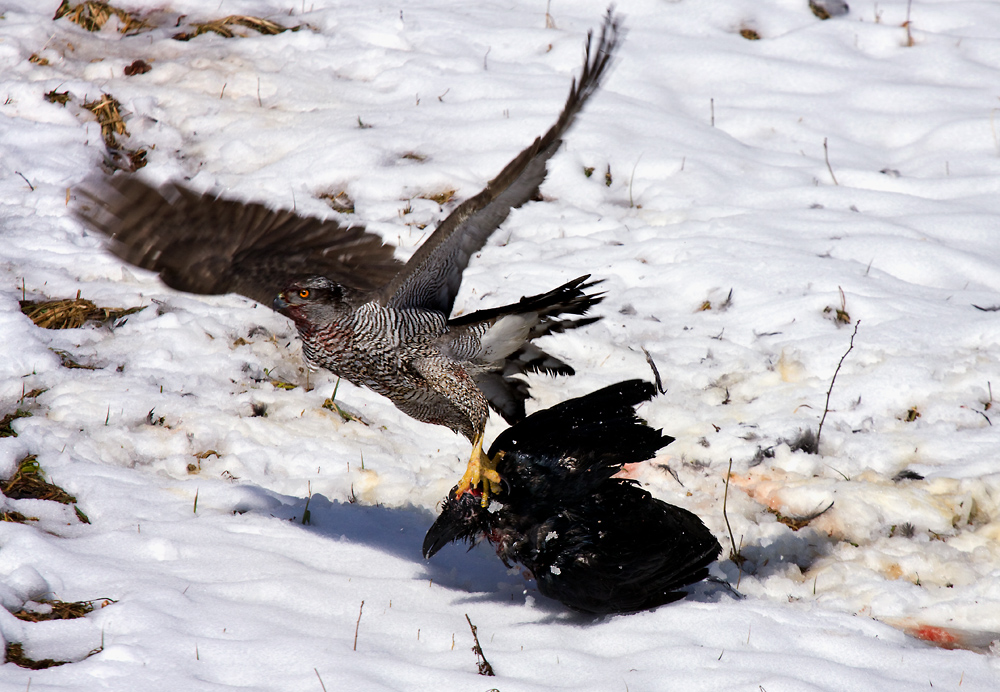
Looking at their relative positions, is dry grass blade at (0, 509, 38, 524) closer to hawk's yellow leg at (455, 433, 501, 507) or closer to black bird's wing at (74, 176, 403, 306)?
black bird's wing at (74, 176, 403, 306)

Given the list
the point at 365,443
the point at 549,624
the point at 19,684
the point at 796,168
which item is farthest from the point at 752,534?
the point at 796,168

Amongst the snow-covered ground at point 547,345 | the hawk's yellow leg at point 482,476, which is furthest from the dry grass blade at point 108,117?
the hawk's yellow leg at point 482,476

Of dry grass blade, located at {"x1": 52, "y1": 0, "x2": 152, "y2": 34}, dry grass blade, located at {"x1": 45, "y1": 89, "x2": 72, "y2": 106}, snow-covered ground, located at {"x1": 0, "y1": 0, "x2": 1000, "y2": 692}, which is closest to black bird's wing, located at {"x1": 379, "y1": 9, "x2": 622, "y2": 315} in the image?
snow-covered ground, located at {"x1": 0, "y1": 0, "x2": 1000, "y2": 692}

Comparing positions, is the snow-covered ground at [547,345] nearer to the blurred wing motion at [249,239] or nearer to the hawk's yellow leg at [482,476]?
the hawk's yellow leg at [482,476]

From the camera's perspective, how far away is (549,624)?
10.2ft

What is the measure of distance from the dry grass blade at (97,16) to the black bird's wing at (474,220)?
5.95m

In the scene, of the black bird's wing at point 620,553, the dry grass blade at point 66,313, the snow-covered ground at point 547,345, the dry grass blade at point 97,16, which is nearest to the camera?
the snow-covered ground at point 547,345

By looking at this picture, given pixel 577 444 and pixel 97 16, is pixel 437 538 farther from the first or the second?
pixel 97 16

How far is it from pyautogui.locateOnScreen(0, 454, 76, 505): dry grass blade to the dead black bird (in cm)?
167

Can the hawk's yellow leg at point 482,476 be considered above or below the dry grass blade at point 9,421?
above

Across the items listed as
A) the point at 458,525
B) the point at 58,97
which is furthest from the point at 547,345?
the point at 58,97

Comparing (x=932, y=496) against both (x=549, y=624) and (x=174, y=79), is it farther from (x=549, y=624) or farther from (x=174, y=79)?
(x=174, y=79)

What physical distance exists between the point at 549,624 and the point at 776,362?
2621 millimetres

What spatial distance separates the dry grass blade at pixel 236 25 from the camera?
8445 mm
